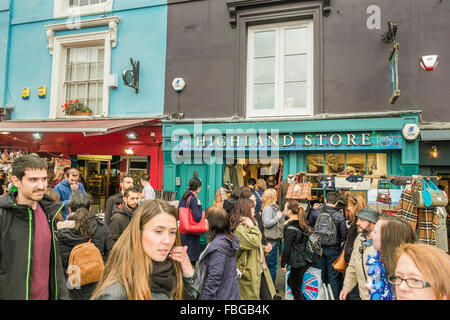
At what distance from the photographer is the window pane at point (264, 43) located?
25.7 ft

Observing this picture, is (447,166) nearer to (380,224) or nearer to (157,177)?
(380,224)

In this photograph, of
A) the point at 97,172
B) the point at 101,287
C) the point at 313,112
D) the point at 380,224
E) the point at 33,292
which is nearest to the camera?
the point at 101,287

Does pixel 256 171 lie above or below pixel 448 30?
below

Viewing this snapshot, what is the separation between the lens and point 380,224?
2.61 metres

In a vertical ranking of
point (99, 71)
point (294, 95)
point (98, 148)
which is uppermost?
point (99, 71)

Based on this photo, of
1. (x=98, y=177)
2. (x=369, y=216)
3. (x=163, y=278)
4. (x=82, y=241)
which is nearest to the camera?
(x=163, y=278)

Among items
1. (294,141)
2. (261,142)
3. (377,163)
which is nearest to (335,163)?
(377,163)

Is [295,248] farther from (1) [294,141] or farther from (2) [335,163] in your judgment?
(2) [335,163]

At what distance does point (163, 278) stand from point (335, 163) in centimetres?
627

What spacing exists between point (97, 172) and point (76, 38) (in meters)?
4.55

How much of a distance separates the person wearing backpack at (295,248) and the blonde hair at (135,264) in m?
2.66

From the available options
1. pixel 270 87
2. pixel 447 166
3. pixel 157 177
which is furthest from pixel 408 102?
pixel 157 177

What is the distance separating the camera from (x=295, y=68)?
7.65 meters

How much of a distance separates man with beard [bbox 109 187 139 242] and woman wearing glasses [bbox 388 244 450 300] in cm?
348
